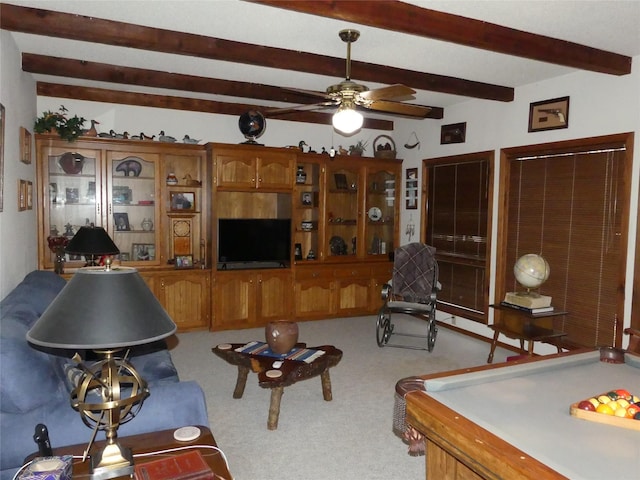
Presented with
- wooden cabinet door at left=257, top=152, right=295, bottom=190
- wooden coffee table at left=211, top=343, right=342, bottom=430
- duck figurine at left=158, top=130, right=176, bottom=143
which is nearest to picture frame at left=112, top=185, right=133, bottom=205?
duck figurine at left=158, top=130, right=176, bottom=143

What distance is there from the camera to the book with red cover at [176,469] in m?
1.52

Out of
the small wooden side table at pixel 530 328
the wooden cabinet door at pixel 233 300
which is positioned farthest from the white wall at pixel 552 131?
the wooden cabinet door at pixel 233 300

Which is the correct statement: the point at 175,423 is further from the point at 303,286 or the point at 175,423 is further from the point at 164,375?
the point at 303,286

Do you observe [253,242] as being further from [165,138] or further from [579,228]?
[579,228]

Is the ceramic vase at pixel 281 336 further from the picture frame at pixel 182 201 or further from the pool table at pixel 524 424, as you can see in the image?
the picture frame at pixel 182 201

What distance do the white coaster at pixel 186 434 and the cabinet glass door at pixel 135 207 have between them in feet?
12.5

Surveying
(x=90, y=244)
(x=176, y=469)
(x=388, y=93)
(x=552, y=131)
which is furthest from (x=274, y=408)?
(x=552, y=131)

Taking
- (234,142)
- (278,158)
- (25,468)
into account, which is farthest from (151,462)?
(234,142)

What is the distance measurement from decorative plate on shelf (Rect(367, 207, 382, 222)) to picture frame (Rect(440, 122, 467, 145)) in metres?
1.27

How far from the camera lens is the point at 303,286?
593 cm

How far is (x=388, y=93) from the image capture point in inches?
129

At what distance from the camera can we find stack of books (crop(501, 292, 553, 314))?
4.09m

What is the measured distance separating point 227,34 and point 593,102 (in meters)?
3.15

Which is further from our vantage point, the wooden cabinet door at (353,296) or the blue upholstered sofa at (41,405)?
the wooden cabinet door at (353,296)
